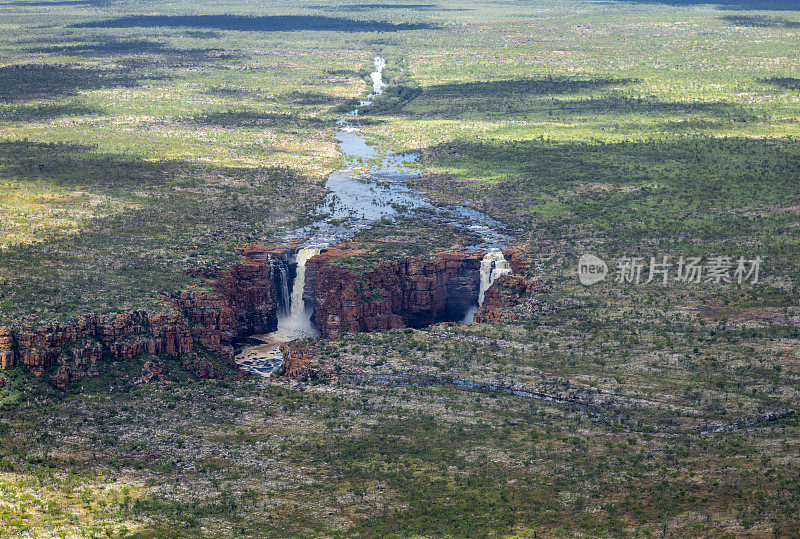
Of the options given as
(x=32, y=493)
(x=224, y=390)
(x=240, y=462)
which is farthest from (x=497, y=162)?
(x=32, y=493)

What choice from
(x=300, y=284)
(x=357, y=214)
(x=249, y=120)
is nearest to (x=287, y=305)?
(x=300, y=284)

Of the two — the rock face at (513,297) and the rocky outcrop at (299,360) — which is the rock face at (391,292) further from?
the rocky outcrop at (299,360)

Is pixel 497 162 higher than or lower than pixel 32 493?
higher

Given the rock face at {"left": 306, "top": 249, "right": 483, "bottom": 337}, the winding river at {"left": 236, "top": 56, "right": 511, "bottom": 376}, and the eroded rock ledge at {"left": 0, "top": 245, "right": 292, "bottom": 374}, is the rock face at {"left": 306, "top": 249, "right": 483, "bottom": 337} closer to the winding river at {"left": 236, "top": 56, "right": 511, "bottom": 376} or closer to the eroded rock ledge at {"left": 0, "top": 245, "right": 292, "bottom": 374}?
the winding river at {"left": 236, "top": 56, "right": 511, "bottom": 376}

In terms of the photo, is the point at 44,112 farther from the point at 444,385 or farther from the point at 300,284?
the point at 444,385

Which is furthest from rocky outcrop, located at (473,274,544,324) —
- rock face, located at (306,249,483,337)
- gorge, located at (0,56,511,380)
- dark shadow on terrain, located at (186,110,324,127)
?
dark shadow on terrain, located at (186,110,324,127)

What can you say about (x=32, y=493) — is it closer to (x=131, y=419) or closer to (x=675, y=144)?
(x=131, y=419)
